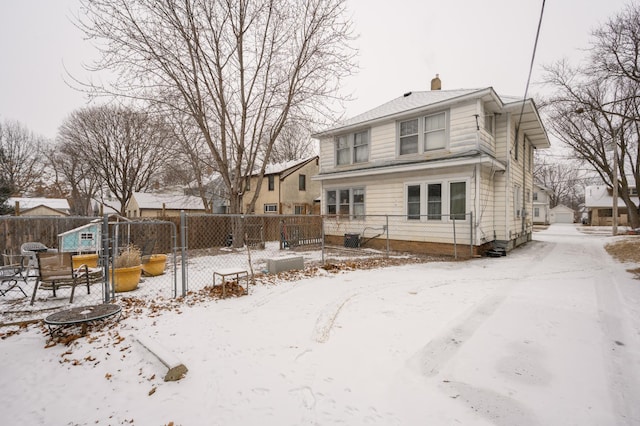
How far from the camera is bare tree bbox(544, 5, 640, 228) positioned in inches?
418

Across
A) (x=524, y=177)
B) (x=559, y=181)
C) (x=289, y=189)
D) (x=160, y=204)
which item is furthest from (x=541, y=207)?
(x=160, y=204)

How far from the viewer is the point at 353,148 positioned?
14047 millimetres

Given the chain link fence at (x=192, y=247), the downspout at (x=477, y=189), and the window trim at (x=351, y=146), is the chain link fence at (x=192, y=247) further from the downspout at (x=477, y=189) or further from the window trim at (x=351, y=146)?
the window trim at (x=351, y=146)

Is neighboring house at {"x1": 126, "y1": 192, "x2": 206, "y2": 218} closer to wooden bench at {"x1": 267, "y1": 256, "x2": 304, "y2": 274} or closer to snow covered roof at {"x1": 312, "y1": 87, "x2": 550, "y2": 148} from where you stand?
snow covered roof at {"x1": 312, "y1": 87, "x2": 550, "y2": 148}

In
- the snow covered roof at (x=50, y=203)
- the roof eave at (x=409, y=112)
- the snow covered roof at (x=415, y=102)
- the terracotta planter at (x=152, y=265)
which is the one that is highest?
the snow covered roof at (x=415, y=102)

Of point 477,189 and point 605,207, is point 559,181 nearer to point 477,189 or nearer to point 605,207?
point 605,207

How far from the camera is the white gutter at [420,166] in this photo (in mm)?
9805

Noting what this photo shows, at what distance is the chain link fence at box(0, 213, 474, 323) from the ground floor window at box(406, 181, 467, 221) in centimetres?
25

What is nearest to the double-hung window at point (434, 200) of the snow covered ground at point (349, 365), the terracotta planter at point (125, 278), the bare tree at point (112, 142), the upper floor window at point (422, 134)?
the upper floor window at point (422, 134)

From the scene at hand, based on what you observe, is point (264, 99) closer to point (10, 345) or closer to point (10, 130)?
point (10, 345)

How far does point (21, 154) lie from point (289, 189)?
93.3ft

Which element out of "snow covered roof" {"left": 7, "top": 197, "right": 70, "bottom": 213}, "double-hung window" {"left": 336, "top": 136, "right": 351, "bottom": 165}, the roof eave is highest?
the roof eave

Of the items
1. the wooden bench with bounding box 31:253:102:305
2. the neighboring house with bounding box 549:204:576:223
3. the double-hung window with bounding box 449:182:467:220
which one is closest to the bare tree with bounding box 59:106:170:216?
the wooden bench with bounding box 31:253:102:305

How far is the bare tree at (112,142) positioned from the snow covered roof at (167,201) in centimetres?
590
